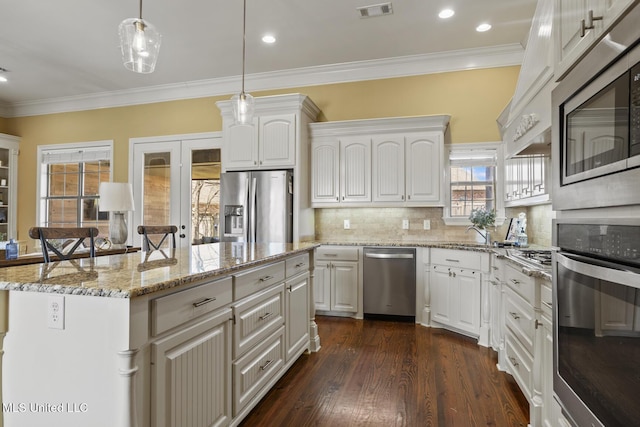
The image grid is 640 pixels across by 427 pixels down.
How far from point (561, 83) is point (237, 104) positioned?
2.33m

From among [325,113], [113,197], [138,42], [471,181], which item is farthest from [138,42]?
[471,181]

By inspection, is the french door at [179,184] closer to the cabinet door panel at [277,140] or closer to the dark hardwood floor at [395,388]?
the cabinet door panel at [277,140]

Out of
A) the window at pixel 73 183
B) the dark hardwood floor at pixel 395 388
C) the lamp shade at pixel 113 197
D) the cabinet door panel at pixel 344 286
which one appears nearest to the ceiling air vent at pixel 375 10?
the cabinet door panel at pixel 344 286

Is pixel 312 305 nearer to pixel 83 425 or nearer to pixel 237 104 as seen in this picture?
pixel 237 104

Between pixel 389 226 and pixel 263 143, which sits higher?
pixel 263 143

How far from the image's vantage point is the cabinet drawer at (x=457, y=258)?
3.42 m

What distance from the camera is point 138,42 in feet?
6.80

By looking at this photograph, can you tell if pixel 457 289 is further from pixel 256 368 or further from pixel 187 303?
pixel 187 303

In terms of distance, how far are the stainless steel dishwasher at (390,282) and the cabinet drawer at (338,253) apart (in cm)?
14

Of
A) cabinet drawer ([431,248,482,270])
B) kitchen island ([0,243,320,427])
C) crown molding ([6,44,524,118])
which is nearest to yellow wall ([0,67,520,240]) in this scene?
crown molding ([6,44,524,118])

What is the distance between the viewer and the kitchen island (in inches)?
48.6

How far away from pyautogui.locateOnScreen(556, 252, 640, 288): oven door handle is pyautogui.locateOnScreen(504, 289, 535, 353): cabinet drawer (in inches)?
41.4

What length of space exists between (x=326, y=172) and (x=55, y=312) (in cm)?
353

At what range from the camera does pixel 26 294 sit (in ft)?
4.34
